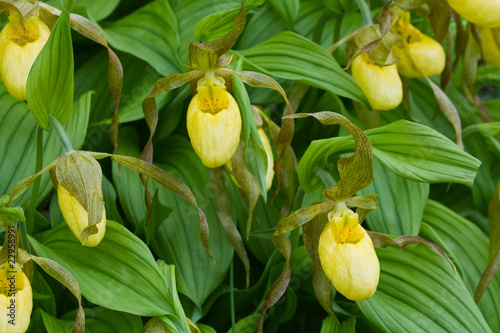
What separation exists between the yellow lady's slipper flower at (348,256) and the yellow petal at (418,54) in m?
0.45

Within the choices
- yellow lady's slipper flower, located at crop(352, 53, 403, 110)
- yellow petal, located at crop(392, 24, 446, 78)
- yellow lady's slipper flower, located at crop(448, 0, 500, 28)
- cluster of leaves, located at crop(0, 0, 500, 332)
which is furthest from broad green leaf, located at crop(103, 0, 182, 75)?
yellow lady's slipper flower, located at crop(448, 0, 500, 28)

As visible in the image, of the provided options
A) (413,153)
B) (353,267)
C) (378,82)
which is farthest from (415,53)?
(353,267)

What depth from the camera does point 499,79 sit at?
162 centimetres

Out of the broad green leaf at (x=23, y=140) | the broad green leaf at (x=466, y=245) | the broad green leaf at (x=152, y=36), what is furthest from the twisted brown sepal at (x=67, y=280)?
the broad green leaf at (x=466, y=245)

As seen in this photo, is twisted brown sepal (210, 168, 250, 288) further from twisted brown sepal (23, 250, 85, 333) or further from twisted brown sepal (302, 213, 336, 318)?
twisted brown sepal (23, 250, 85, 333)

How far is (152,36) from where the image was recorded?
4.47ft

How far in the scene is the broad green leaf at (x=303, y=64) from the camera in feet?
4.07

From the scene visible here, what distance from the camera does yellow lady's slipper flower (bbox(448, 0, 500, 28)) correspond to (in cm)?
124

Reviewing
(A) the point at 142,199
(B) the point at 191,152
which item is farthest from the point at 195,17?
(A) the point at 142,199

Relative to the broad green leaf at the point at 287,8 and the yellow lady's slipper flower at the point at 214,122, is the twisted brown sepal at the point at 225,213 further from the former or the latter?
the broad green leaf at the point at 287,8

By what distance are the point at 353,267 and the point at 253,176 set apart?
0.80 ft

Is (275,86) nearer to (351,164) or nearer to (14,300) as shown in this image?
(351,164)

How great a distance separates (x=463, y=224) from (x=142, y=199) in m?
0.72

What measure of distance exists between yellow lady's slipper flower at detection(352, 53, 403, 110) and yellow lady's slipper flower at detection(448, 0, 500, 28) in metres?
0.18
